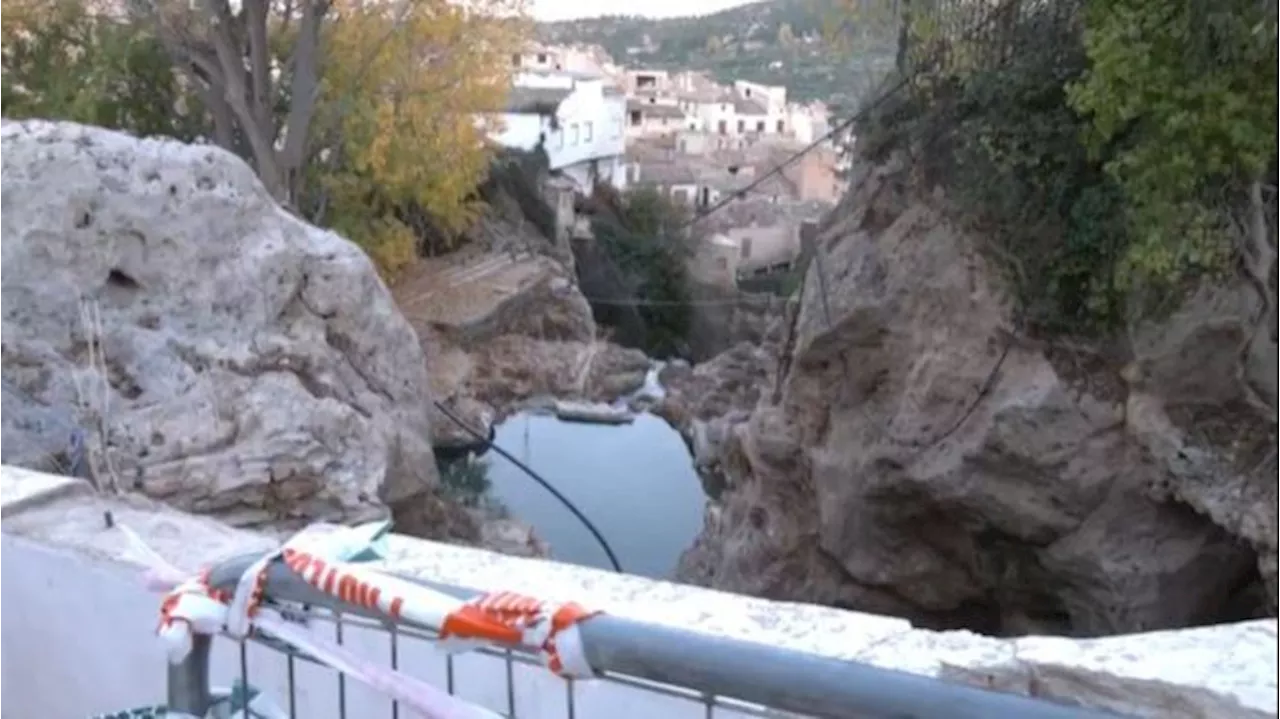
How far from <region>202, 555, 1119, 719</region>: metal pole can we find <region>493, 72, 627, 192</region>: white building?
→ 31016 mm

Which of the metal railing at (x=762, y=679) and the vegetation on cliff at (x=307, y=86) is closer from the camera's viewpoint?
the metal railing at (x=762, y=679)

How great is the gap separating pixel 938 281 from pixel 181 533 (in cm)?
781

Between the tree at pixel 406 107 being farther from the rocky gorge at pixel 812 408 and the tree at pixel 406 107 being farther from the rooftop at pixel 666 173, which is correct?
the rooftop at pixel 666 173

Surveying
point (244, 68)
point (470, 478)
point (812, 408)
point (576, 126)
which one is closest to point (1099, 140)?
point (812, 408)

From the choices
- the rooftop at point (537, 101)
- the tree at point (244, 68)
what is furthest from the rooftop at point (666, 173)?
the tree at point (244, 68)

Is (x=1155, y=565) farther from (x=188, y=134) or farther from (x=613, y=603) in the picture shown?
Answer: (x=188, y=134)

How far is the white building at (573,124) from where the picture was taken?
111 ft

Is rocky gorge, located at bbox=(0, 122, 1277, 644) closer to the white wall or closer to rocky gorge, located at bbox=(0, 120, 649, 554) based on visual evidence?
rocky gorge, located at bbox=(0, 120, 649, 554)

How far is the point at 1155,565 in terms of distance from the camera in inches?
339

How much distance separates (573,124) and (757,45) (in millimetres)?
5724

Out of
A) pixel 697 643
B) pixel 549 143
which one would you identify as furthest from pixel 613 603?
pixel 549 143

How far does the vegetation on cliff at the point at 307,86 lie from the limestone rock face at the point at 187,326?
10.6 metres

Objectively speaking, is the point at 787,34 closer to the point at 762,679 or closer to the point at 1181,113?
the point at 1181,113

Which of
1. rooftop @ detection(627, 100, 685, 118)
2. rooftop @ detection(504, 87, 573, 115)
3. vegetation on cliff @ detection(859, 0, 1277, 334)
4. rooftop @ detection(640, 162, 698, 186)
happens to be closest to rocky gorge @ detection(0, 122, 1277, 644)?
vegetation on cliff @ detection(859, 0, 1277, 334)
